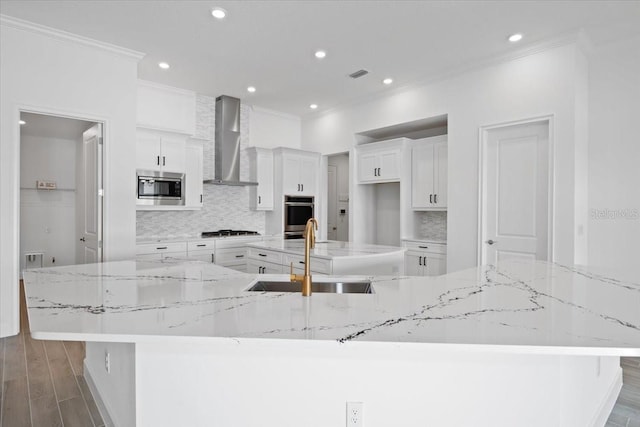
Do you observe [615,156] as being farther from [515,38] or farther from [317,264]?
[317,264]

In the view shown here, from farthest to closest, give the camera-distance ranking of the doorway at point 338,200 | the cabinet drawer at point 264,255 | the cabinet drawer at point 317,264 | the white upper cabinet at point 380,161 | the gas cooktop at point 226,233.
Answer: the doorway at point 338,200, the gas cooktop at point 226,233, the white upper cabinet at point 380,161, the cabinet drawer at point 264,255, the cabinet drawer at point 317,264

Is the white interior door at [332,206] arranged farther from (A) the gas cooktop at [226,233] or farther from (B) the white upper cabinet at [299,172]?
(A) the gas cooktop at [226,233]

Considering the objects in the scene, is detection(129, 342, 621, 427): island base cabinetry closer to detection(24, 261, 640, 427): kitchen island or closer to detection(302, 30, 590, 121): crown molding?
detection(24, 261, 640, 427): kitchen island

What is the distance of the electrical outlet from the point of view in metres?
1.28

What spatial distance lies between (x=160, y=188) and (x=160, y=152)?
0.47m

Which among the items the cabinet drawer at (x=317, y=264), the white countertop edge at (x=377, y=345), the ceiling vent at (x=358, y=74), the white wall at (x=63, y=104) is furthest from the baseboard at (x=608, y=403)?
the white wall at (x=63, y=104)

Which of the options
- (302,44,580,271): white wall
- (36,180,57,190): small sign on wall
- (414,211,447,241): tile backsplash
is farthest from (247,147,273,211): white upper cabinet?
(36,180,57,190): small sign on wall

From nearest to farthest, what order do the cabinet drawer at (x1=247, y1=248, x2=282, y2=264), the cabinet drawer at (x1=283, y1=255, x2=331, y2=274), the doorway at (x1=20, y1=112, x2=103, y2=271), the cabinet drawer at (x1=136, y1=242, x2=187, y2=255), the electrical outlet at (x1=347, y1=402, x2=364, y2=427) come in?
the electrical outlet at (x1=347, y1=402, x2=364, y2=427) → the cabinet drawer at (x1=283, y1=255, x2=331, y2=274) → the cabinet drawer at (x1=247, y1=248, x2=282, y2=264) → the cabinet drawer at (x1=136, y1=242, x2=187, y2=255) → the doorway at (x1=20, y1=112, x2=103, y2=271)

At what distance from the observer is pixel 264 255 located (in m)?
3.98

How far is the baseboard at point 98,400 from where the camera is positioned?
194 cm

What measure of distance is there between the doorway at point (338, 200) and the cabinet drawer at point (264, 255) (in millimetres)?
3370

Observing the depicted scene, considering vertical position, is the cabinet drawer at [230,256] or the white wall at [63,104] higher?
the white wall at [63,104]

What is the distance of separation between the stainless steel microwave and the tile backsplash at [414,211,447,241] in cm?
345

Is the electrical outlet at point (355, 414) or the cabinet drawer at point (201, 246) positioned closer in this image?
the electrical outlet at point (355, 414)
